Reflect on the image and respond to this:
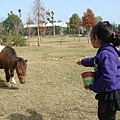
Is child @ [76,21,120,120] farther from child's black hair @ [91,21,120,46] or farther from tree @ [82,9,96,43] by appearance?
tree @ [82,9,96,43]

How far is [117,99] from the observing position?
2629mm

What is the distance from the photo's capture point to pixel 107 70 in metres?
2.44

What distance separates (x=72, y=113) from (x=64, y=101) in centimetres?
76

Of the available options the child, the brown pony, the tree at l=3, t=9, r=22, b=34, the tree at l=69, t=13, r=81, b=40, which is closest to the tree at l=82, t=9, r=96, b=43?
the tree at l=69, t=13, r=81, b=40

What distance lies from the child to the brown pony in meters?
3.49

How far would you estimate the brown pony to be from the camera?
19.5 feet

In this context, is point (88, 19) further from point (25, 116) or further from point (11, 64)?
point (25, 116)

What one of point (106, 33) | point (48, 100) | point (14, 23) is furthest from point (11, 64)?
point (14, 23)

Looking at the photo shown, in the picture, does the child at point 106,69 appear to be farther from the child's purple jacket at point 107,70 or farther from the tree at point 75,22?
the tree at point 75,22

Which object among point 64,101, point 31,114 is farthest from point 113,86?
point 64,101

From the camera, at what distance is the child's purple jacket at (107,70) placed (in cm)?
245

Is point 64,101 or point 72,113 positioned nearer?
point 72,113

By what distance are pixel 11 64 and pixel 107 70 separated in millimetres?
4271

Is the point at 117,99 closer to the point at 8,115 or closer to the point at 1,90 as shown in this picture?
the point at 8,115
